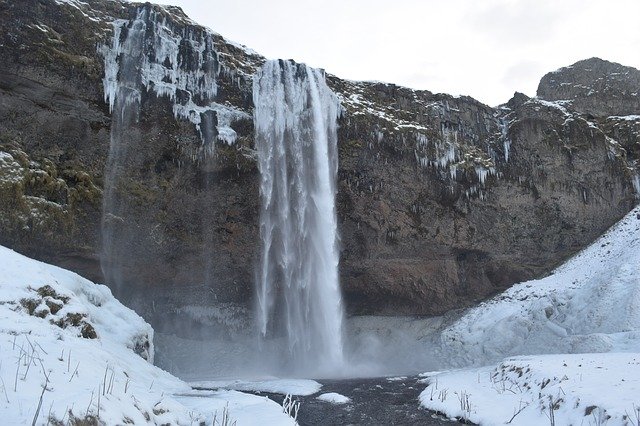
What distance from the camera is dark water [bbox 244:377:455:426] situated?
12406 millimetres

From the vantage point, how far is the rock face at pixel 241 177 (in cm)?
2391

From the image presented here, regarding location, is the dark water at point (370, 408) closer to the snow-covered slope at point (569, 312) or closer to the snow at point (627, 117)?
the snow-covered slope at point (569, 312)

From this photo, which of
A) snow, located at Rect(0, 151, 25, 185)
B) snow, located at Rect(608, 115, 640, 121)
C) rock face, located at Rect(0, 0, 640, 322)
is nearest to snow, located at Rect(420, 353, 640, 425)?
rock face, located at Rect(0, 0, 640, 322)

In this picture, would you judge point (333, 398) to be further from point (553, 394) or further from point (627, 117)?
point (627, 117)

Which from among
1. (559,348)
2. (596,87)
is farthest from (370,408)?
(596,87)

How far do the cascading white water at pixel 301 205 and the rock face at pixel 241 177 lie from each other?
1.12 m

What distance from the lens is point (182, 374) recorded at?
95.9 feet

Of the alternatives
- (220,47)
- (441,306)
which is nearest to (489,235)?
(441,306)

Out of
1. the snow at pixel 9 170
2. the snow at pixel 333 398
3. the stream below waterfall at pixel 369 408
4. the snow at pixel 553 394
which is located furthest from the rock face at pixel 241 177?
the snow at pixel 553 394

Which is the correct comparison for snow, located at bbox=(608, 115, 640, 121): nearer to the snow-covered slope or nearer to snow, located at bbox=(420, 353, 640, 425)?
the snow-covered slope

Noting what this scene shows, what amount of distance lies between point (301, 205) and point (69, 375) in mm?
22165

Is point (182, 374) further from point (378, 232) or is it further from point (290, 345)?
point (378, 232)

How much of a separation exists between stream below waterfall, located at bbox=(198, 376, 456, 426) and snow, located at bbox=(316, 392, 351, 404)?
0.16 meters

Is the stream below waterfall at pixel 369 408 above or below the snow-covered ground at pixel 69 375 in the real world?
below
